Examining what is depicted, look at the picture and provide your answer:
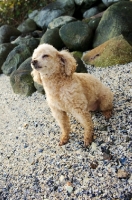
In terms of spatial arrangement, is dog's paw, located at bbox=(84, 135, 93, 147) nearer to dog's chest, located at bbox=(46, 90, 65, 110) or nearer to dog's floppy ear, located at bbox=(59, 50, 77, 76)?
dog's chest, located at bbox=(46, 90, 65, 110)

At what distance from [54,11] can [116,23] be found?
156 inches

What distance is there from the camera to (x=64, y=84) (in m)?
2.56

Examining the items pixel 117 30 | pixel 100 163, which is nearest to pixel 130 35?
pixel 117 30

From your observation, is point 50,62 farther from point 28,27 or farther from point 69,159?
point 28,27

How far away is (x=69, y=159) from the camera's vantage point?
2777mm

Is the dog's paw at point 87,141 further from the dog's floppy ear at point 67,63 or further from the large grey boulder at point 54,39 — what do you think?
the large grey boulder at point 54,39

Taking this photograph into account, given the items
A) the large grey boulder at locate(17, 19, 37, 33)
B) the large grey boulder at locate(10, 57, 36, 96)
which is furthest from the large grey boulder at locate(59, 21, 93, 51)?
the large grey boulder at locate(17, 19, 37, 33)

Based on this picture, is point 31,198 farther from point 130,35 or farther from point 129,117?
point 130,35

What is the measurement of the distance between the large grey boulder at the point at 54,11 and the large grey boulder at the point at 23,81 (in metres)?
3.86

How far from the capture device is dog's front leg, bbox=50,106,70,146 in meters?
2.81

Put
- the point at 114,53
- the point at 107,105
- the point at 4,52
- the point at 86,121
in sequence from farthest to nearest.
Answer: the point at 4,52
the point at 114,53
the point at 107,105
the point at 86,121

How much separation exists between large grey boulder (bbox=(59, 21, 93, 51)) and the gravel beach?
1.86 meters

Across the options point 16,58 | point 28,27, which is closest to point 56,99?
point 16,58

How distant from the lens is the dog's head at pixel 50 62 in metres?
2.36
